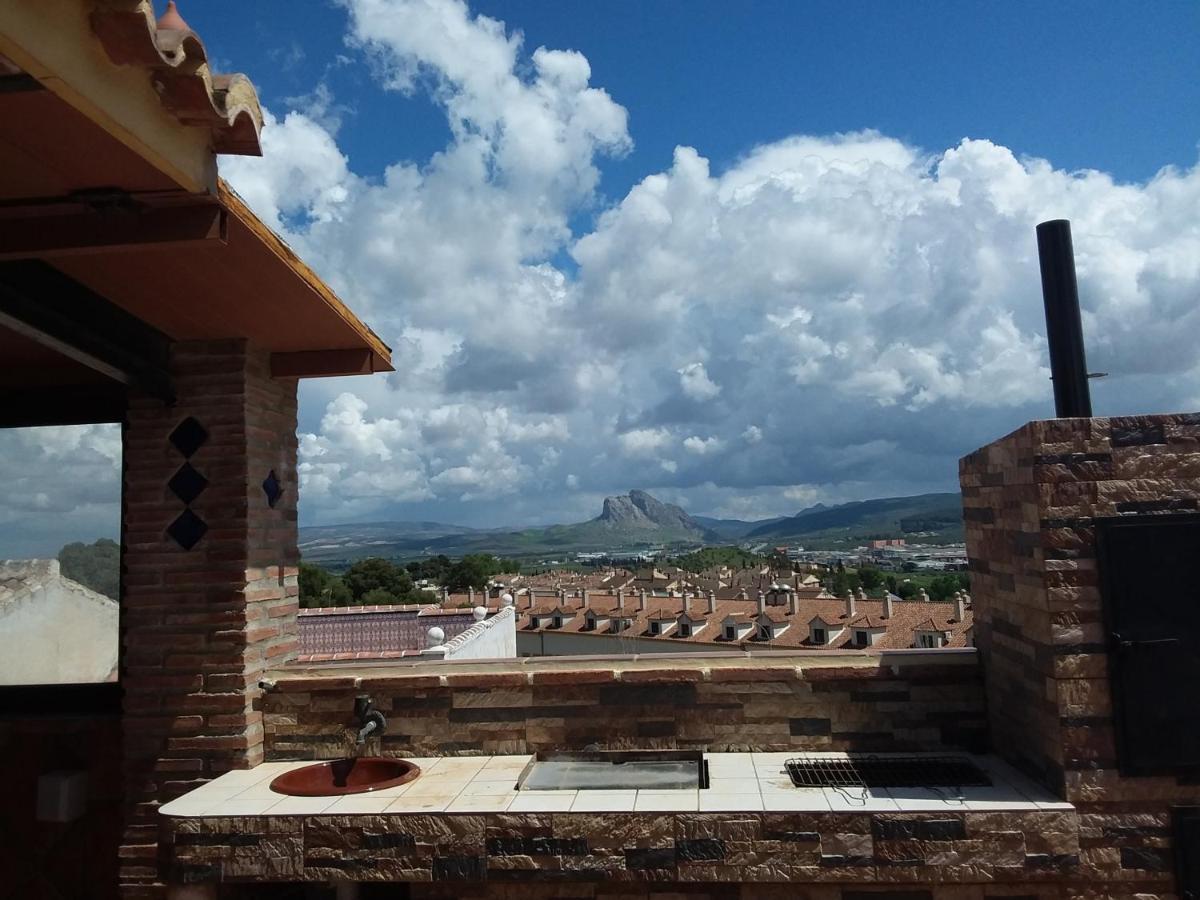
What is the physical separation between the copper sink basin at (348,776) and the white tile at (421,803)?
209mm

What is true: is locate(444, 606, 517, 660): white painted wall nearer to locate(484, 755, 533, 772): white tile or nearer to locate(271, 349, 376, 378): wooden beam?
locate(484, 755, 533, 772): white tile

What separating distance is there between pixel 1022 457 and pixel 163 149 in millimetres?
3147

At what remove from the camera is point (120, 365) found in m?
4.08

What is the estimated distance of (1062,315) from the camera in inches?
163

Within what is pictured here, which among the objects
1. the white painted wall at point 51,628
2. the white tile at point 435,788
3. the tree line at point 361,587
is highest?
the white painted wall at point 51,628

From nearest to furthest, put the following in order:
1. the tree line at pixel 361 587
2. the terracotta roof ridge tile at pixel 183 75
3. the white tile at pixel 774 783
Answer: the terracotta roof ridge tile at pixel 183 75 < the white tile at pixel 774 783 < the tree line at pixel 361 587

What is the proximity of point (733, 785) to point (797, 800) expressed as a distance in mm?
315

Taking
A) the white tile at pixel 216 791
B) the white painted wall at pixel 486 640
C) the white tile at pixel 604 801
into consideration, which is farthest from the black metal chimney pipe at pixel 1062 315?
the white painted wall at pixel 486 640

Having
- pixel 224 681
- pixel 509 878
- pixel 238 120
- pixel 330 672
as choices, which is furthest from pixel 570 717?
pixel 238 120

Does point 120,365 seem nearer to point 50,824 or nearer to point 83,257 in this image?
point 83,257

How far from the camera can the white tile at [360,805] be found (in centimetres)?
348

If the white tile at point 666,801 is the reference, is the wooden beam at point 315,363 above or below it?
above

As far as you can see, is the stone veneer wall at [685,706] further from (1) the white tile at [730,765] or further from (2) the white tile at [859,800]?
(2) the white tile at [859,800]

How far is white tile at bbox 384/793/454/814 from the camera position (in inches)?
138
